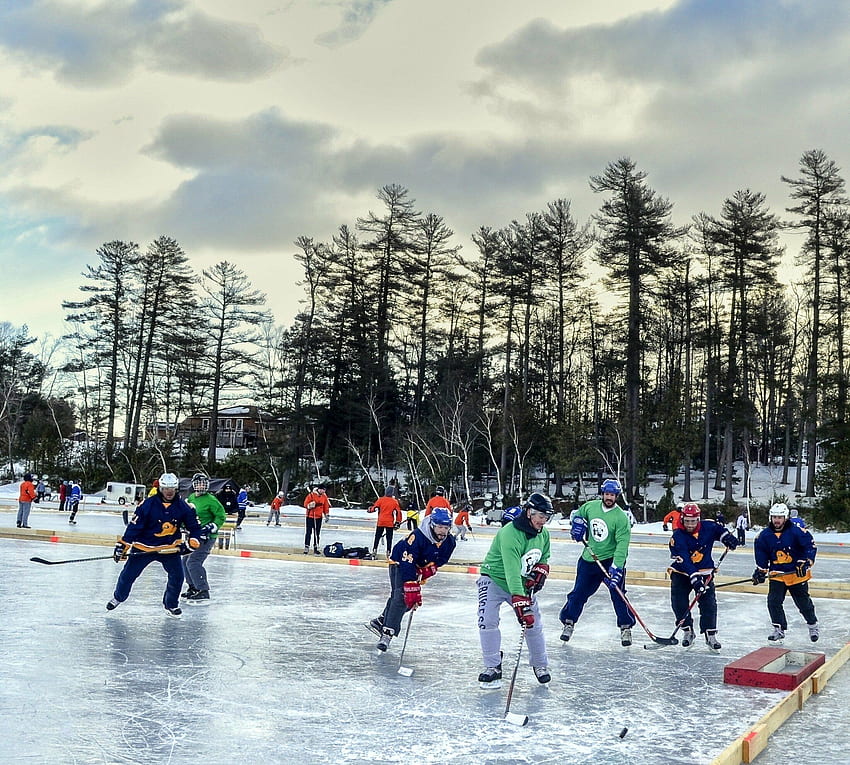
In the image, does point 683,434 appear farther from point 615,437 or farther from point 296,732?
point 296,732

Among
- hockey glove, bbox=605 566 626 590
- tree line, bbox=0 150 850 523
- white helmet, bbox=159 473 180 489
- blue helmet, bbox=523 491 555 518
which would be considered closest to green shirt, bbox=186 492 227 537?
white helmet, bbox=159 473 180 489

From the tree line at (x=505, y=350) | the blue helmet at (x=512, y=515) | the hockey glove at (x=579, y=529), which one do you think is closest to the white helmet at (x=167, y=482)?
the blue helmet at (x=512, y=515)

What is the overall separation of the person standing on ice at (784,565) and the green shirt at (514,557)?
11.3 ft

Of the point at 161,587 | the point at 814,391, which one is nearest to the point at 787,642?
the point at 161,587

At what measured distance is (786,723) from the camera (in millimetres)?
5688

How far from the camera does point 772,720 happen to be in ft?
17.6

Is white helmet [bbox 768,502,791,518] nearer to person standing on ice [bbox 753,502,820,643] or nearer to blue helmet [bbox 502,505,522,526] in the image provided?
person standing on ice [bbox 753,502,820,643]

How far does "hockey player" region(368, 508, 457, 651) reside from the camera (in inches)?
286

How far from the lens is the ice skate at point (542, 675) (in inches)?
260

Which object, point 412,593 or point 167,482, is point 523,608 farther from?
point 167,482

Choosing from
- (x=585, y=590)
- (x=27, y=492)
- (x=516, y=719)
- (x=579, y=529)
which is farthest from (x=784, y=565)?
(x=27, y=492)

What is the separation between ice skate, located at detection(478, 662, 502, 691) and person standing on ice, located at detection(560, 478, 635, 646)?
2.08 metres

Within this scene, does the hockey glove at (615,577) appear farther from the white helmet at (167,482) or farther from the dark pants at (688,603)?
the white helmet at (167,482)

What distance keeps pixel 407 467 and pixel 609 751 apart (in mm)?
41347
